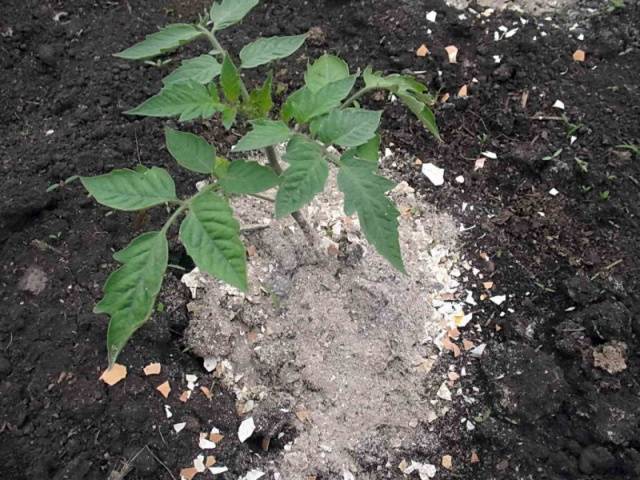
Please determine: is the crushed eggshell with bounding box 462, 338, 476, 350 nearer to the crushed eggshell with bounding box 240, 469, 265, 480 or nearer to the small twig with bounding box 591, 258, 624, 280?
the small twig with bounding box 591, 258, 624, 280

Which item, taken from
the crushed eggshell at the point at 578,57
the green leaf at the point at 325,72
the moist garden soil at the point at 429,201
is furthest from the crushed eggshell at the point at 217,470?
the crushed eggshell at the point at 578,57

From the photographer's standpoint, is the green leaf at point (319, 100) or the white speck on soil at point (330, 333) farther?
the white speck on soil at point (330, 333)

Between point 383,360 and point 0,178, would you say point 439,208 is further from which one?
point 0,178

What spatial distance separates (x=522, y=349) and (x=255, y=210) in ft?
3.18

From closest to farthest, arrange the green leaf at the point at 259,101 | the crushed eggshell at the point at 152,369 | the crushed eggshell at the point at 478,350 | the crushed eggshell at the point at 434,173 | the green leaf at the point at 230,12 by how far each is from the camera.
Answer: the green leaf at the point at 259,101, the green leaf at the point at 230,12, the crushed eggshell at the point at 152,369, the crushed eggshell at the point at 478,350, the crushed eggshell at the point at 434,173

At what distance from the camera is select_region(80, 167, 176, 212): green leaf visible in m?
1.34

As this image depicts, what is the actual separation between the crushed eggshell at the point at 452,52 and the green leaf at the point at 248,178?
134 centimetres

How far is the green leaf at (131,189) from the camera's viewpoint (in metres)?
1.34

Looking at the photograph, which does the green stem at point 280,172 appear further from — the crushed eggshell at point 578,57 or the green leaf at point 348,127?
the crushed eggshell at point 578,57

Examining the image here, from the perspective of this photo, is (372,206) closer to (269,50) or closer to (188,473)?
(269,50)

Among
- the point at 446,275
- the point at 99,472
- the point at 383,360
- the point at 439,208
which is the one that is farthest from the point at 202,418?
the point at 439,208

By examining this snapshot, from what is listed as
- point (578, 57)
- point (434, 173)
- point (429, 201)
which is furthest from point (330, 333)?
point (578, 57)

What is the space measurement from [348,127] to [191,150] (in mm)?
365

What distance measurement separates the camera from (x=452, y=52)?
2459 mm
